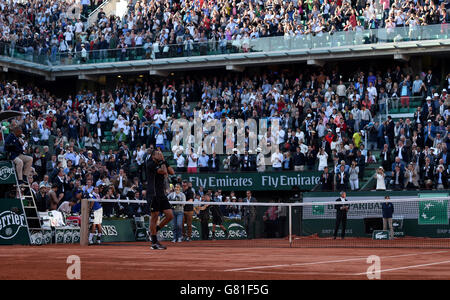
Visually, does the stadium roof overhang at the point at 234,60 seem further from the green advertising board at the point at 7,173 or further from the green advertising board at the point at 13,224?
the green advertising board at the point at 13,224

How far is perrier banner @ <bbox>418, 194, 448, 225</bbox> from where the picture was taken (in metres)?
23.3

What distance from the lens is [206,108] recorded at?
121 ft

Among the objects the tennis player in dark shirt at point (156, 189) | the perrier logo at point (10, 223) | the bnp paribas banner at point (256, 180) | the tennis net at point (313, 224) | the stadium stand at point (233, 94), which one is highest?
the stadium stand at point (233, 94)

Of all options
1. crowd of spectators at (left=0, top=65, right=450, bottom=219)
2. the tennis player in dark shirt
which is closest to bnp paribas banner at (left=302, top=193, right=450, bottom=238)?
crowd of spectators at (left=0, top=65, right=450, bottom=219)

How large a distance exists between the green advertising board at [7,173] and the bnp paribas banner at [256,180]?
12933 millimetres

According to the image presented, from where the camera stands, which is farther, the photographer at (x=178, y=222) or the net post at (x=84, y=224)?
the photographer at (x=178, y=222)

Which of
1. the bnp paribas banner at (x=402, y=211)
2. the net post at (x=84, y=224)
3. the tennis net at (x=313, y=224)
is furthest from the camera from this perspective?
the bnp paribas banner at (x=402, y=211)

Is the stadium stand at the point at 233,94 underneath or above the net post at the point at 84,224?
above

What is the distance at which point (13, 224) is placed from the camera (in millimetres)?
21344

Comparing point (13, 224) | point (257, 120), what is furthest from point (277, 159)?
point (13, 224)

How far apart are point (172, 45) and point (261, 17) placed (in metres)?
4.76

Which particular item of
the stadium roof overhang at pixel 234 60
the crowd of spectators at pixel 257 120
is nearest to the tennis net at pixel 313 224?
the crowd of spectators at pixel 257 120

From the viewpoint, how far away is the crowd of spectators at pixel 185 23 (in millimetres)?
35719

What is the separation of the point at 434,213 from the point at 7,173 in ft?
40.3
